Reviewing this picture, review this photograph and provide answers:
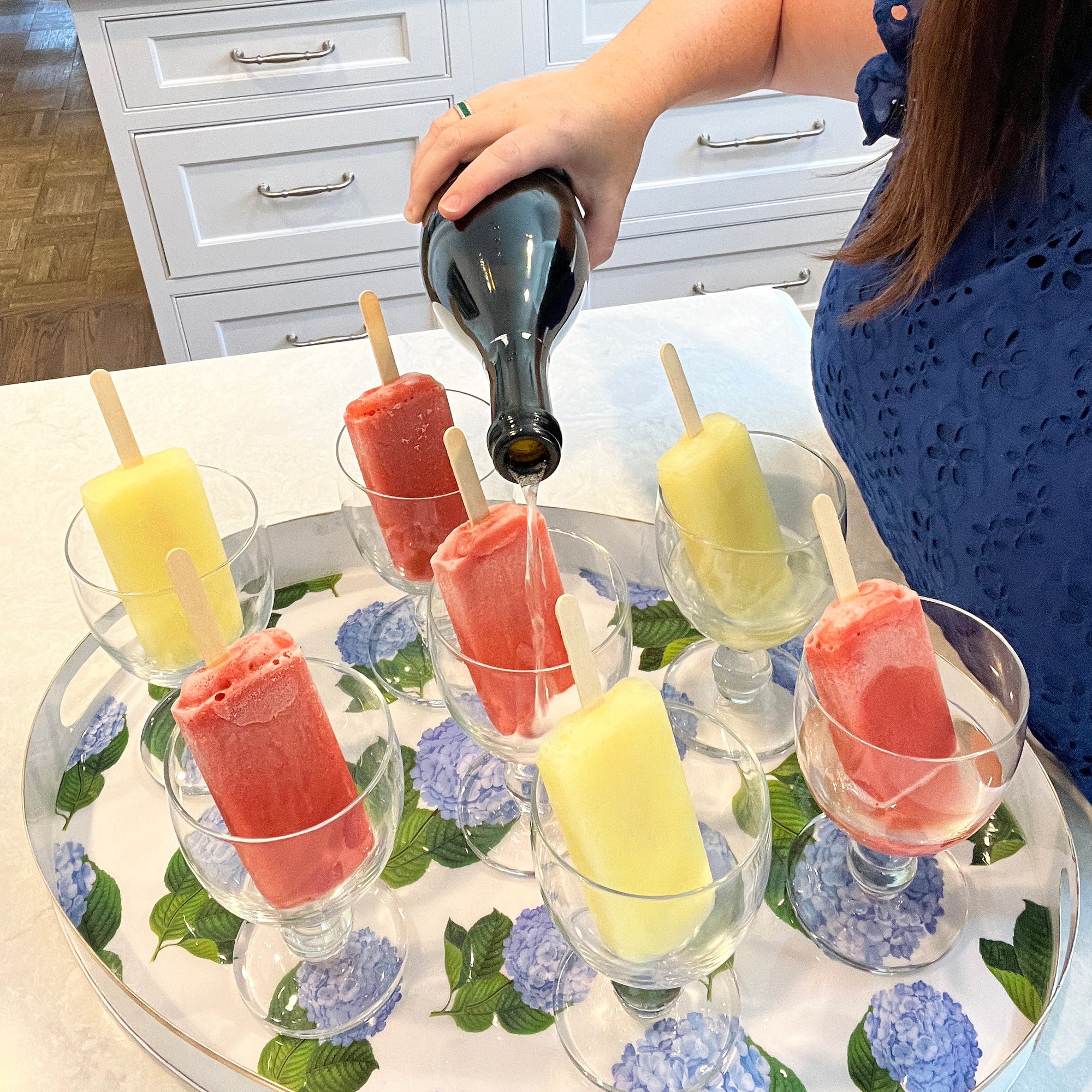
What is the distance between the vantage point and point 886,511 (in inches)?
29.6

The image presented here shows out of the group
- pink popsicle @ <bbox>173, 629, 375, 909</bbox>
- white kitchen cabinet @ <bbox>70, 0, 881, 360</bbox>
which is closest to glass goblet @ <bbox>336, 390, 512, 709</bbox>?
pink popsicle @ <bbox>173, 629, 375, 909</bbox>

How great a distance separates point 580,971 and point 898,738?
21cm

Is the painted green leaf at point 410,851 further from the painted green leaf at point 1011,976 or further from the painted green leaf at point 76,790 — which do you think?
the painted green leaf at point 1011,976

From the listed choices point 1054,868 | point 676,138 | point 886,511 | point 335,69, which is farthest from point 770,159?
point 1054,868

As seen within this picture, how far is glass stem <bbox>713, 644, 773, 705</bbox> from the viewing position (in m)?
0.71

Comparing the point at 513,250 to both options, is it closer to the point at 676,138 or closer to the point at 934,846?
the point at 934,846

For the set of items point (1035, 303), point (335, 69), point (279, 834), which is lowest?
point (335, 69)

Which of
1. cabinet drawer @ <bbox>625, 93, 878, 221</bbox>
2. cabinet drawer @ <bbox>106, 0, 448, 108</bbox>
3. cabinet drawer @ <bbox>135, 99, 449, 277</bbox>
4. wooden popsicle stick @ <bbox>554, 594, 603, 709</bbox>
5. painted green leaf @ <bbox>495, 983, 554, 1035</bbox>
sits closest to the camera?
wooden popsicle stick @ <bbox>554, 594, 603, 709</bbox>

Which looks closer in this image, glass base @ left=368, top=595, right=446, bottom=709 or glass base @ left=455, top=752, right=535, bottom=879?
glass base @ left=455, top=752, right=535, bottom=879

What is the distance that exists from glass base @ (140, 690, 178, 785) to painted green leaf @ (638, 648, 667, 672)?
1.03ft

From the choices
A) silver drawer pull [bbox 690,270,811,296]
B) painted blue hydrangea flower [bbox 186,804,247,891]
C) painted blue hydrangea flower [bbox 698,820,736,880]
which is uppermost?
painted blue hydrangea flower [bbox 186,804,247,891]

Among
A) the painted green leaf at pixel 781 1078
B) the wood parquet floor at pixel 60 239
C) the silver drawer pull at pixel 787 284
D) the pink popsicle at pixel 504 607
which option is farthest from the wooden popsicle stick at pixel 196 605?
the wood parquet floor at pixel 60 239

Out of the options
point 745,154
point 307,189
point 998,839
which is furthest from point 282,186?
point 998,839

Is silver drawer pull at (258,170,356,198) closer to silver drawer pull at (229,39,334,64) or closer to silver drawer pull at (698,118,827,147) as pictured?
silver drawer pull at (229,39,334,64)
